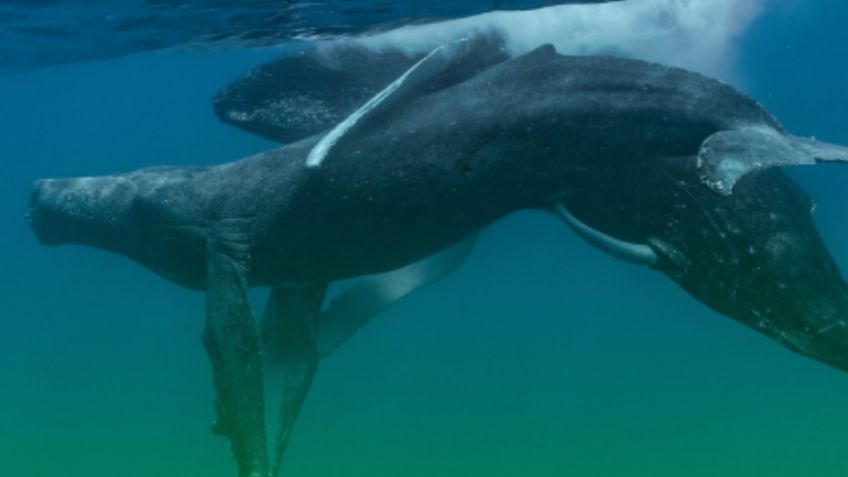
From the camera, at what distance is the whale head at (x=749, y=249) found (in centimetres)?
698

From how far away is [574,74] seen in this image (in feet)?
26.2

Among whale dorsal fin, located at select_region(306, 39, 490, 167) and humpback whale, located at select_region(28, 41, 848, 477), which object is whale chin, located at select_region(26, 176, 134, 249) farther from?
whale dorsal fin, located at select_region(306, 39, 490, 167)

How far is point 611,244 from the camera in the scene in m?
7.89

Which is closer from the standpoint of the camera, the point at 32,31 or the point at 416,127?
the point at 416,127

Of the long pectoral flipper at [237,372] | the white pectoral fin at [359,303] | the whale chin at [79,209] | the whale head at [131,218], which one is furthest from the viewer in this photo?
the whale chin at [79,209]

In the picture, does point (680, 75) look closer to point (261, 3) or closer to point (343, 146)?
point (343, 146)

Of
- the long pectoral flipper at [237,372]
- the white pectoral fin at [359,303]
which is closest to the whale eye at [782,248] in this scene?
the white pectoral fin at [359,303]

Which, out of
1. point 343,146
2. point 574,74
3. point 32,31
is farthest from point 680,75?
point 32,31

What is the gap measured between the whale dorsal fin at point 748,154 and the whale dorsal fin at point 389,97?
2.85m

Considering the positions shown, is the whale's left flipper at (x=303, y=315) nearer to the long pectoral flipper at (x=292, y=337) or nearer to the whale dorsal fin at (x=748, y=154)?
the long pectoral flipper at (x=292, y=337)

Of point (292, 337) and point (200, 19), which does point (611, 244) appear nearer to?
point (292, 337)

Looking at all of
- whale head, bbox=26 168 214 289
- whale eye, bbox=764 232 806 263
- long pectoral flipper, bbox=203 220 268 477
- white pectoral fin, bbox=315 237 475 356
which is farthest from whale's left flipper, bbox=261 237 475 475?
whale eye, bbox=764 232 806 263

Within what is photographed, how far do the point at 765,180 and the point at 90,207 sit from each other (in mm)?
7856

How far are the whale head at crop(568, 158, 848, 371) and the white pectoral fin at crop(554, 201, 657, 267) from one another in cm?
8
